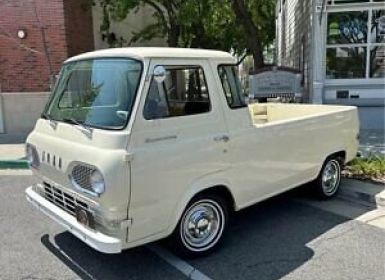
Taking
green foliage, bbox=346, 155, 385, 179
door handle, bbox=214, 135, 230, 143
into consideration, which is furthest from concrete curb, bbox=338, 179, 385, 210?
door handle, bbox=214, 135, 230, 143

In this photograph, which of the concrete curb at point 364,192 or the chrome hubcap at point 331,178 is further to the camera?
the chrome hubcap at point 331,178

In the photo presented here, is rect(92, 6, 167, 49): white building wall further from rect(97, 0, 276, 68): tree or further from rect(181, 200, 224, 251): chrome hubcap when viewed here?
rect(181, 200, 224, 251): chrome hubcap

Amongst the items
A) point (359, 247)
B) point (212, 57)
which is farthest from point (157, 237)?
point (359, 247)

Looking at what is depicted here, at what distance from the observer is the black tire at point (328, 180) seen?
218 inches

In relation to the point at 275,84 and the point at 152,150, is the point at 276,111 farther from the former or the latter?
the point at 275,84

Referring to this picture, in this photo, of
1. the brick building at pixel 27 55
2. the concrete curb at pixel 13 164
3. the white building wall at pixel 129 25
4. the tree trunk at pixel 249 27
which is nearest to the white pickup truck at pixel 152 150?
the concrete curb at pixel 13 164

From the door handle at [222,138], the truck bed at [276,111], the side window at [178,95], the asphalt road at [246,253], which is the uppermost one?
the side window at [178,95]

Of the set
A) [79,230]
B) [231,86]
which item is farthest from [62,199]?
[231,86]

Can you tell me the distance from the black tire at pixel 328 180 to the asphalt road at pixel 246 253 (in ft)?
1.27

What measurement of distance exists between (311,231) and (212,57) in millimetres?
2151

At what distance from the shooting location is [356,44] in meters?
10.3

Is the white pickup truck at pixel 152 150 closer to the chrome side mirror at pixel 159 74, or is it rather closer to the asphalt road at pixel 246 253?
the chrome side mirror at pixel 159 74

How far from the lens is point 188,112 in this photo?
12.8 feet

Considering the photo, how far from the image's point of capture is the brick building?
11234 mm
